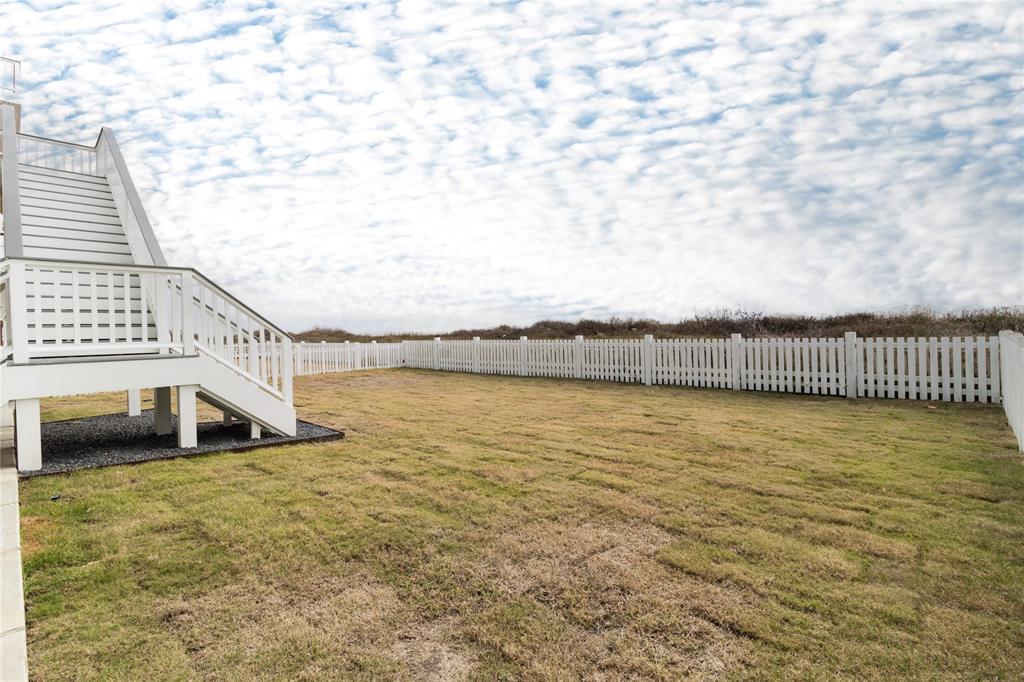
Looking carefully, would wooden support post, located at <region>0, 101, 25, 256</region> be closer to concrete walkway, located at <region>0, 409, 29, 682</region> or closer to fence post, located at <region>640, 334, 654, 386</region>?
concrete walkway, located at <region>0, 409, 29, 682</region>

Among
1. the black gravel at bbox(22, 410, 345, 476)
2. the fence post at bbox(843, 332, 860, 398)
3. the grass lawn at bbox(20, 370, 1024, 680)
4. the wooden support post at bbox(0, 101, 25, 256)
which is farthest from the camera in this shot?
the fence post at bbox(843, 332, 860, 398)

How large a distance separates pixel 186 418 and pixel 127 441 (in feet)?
4.07

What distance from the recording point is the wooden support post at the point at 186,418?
21.1 ft

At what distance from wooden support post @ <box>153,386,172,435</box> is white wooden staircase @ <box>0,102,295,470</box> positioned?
1 cm

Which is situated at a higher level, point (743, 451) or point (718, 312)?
point (718, 312)

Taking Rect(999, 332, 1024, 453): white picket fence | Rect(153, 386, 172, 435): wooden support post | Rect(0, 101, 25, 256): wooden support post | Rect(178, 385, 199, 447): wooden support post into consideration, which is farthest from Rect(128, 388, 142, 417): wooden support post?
Rect(999, 332, 1024, 453): white picket fence

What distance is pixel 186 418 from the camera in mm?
6500

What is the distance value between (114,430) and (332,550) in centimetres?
648

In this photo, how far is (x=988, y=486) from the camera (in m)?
4.73

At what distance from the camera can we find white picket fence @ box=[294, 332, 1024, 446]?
30.8 ft

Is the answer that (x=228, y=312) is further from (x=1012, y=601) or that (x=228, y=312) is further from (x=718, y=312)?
(x=718, y=312)

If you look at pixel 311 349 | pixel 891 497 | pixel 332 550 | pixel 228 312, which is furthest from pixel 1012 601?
pixel 311 349

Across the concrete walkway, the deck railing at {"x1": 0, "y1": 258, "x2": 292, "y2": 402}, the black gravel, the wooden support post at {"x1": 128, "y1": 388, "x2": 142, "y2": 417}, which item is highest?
the deck railing at {"x1": 0, "y1": 258, "x2": 292, "y2": 402}

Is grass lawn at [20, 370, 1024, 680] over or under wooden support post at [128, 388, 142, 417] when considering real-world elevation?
under
